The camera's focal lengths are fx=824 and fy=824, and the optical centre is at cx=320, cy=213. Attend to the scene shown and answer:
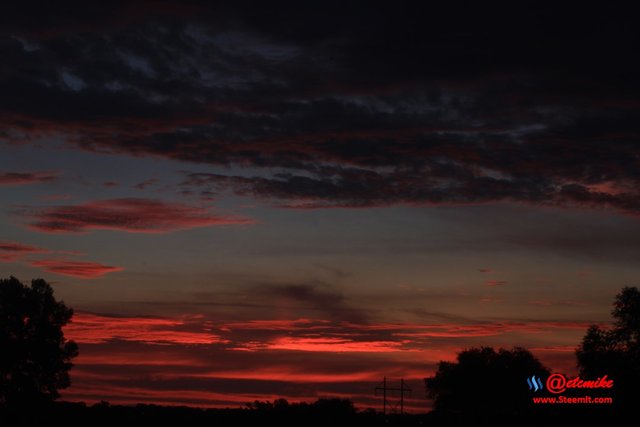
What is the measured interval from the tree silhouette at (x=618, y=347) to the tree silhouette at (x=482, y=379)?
38097 mm

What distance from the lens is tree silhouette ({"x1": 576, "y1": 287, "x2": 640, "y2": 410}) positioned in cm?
9581

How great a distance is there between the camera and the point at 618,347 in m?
98.5

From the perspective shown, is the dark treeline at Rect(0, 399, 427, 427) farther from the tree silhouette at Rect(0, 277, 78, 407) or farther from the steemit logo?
the steemit logo

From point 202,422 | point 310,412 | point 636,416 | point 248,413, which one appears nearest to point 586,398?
point 636,416

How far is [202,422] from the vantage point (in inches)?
2530

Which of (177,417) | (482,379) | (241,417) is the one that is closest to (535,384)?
(482,379)

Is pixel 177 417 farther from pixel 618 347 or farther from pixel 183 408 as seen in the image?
pixel 618 347

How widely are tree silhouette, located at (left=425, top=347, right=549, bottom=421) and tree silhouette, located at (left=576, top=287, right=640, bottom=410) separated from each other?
3810 cm

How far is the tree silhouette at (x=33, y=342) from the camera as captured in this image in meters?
79.3

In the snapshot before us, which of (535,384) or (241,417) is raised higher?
(535,384)

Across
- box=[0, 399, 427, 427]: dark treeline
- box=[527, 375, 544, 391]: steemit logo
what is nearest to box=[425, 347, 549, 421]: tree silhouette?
box=[527, 375, 544, 391]: steemit logo

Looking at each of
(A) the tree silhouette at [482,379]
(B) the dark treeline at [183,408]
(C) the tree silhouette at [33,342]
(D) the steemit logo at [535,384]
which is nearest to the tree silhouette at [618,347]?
(B) the dark treeline at [183,408]

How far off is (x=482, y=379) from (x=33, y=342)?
89.3m

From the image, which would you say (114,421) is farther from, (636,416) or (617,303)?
(617,303)
